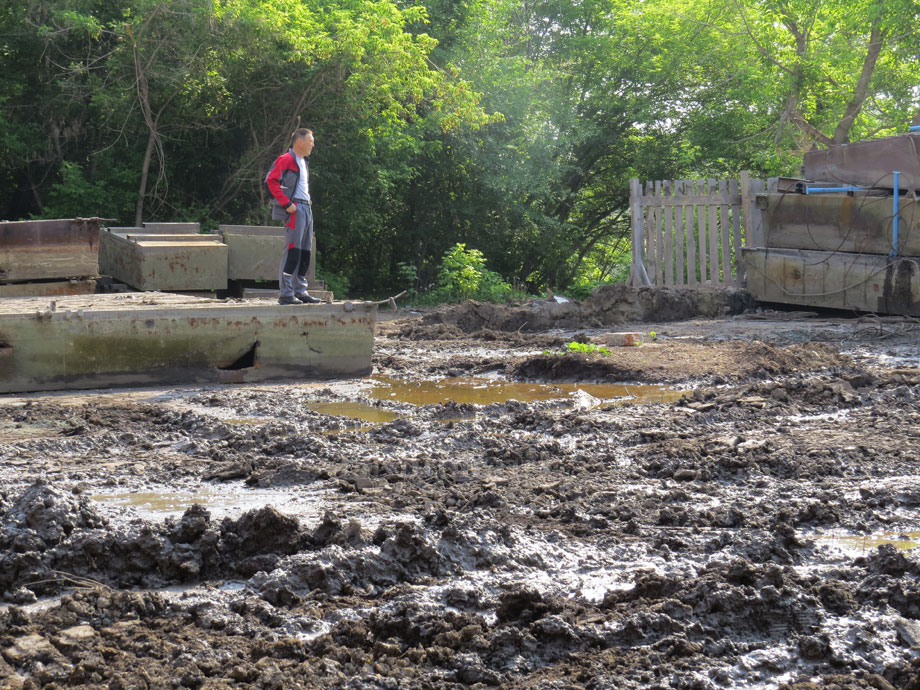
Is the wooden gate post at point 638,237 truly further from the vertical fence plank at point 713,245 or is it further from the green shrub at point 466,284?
the green shrub at point 466,284

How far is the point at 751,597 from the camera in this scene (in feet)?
11.3

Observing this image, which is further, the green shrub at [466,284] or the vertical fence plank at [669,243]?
the green shrub at [466,284]

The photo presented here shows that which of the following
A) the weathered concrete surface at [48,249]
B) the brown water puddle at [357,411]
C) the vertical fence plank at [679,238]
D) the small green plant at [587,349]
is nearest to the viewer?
the brown water puddle at [357,411]

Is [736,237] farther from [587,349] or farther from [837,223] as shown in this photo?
[587,349]

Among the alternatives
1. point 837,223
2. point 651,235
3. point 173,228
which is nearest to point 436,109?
point 651,235

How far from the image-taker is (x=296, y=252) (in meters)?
9.50

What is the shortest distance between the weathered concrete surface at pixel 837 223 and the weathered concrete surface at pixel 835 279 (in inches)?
6.2

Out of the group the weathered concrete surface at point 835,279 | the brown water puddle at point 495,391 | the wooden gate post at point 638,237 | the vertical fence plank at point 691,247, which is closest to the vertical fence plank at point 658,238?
the wooden gate post at point 638,237

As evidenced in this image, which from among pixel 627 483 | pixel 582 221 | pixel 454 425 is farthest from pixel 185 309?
pixel 582 221

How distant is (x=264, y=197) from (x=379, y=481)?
13026mm

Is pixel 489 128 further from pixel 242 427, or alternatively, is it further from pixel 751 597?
pixel 751 597

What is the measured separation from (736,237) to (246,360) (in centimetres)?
912

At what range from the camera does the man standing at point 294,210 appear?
932 cm

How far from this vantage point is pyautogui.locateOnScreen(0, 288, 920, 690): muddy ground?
123 inches
